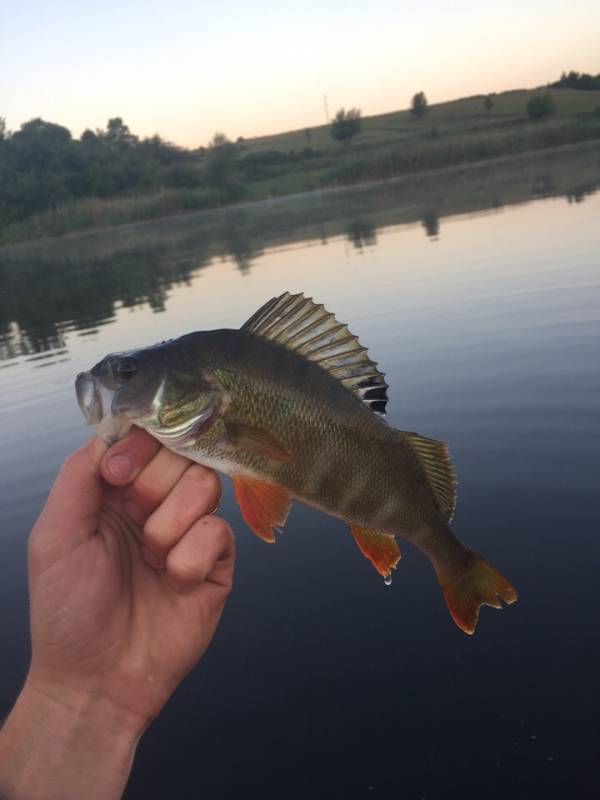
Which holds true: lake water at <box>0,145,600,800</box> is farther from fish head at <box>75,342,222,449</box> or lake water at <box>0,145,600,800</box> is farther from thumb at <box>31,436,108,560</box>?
fish head at <box>75,342,222,449</box>

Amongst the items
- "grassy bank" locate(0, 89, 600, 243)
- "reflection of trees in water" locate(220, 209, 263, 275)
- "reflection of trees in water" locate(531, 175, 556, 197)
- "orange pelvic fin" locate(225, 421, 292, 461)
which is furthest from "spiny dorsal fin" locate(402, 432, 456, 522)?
"grassy bank" locate(0, 89, 600, 243)

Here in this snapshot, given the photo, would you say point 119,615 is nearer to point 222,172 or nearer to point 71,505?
point 71,505

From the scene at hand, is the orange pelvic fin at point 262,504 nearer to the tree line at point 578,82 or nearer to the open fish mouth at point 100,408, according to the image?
the open fish mouth at point 100,408

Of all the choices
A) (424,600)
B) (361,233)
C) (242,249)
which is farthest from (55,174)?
(424,600)

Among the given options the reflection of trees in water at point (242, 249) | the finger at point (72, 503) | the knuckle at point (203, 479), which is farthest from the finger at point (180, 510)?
the reflection of trees in water at point (242, 249)

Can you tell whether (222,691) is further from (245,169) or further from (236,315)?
(245,169)

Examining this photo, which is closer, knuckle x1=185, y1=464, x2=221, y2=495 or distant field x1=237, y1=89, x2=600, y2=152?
knuckle x1=185, y1=464, x2=221, y2=495

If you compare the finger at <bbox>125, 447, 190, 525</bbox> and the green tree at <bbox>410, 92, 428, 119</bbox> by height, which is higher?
the green tree at <bbox>410, 92, 428, 119</bbox>
